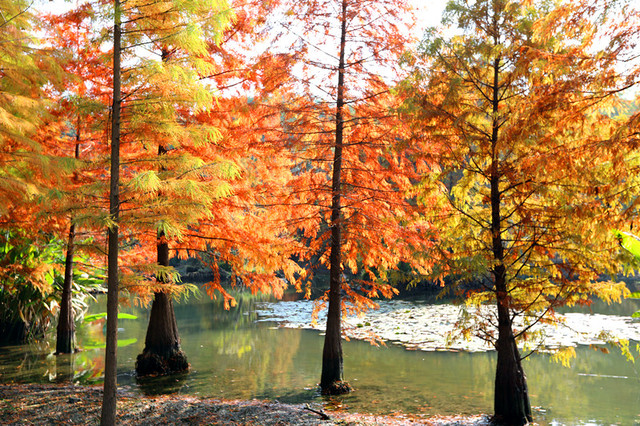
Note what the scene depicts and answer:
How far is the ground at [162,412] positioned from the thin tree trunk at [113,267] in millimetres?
743

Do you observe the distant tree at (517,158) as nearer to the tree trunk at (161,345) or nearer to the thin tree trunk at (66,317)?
the tree trunk at (161,345)

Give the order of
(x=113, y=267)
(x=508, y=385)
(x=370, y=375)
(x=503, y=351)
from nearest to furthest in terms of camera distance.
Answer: (x=113, y=267), (x=508, y=385), (x=503, y=351), (x=370, y=375)

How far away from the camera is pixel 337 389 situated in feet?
28.7

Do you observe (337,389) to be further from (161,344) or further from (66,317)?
(66,317)

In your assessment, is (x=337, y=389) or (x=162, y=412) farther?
(x=337, y=389)

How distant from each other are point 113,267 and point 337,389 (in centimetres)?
492

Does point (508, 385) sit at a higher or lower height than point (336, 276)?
lower

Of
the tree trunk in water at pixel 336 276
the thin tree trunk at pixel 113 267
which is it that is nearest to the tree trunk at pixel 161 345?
the tree trunk in water at pixel 336 276

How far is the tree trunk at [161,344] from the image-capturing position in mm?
9977

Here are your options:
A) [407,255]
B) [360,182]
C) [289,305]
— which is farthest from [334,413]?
[289,305]

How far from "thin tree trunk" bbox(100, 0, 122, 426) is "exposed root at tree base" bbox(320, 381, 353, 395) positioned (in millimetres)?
4235

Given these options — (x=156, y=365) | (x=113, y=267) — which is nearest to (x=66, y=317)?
(x=156, y=365)

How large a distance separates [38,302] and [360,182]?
913 centimetres

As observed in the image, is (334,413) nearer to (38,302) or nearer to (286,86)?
(286,86)
